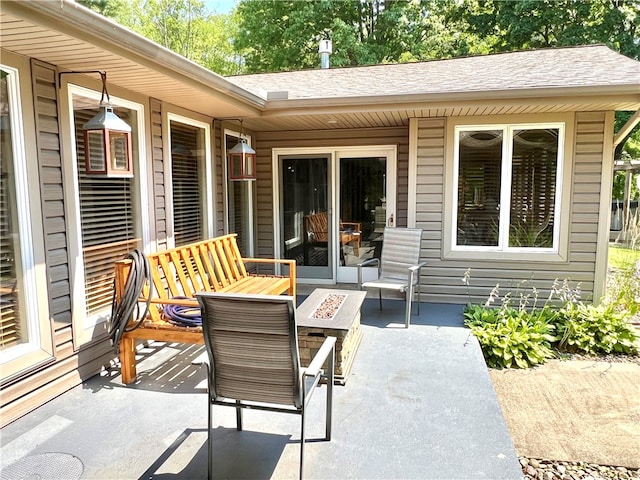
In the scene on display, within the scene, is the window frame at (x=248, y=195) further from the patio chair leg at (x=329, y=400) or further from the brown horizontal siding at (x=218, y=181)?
the patio chair leg at (x=329, y=400)

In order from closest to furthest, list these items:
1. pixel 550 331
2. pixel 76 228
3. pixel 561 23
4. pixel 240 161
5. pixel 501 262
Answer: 1. pixel 76 228
2. pixel 550 331
3. pixel 240 161
4. pixel 501 262
5. pixel 561 23

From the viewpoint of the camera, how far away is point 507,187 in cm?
517

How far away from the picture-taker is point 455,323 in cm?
459

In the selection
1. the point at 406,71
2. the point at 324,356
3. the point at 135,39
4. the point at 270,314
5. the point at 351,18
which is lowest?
the point at 324,356

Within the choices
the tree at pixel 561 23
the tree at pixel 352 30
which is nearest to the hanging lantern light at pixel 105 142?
the tree at pixel 352 30

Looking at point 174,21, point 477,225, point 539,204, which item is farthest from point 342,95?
point 174,21

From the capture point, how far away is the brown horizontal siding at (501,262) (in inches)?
193

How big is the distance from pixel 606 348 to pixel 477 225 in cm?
183

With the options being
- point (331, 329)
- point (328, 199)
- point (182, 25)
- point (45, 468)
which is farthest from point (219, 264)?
point (182, 25)

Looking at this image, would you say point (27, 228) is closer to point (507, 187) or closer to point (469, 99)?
point (469, 99)

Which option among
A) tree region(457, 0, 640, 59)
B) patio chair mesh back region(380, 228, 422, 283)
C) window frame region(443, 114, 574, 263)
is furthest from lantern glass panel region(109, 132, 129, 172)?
tree region(457, 0, 640, 59)

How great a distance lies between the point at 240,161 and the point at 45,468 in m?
3.59

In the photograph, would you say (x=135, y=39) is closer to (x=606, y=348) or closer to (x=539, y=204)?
(x=539, y=204)

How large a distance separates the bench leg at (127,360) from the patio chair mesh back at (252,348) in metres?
1.33
